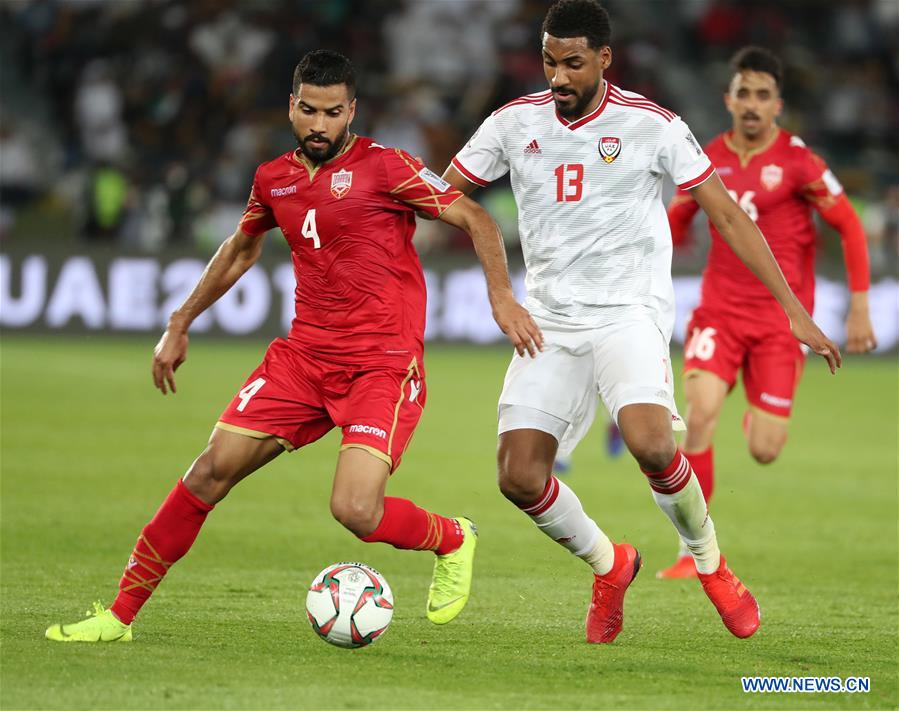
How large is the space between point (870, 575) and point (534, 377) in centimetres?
277

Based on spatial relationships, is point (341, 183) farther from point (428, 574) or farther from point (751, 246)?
point (428, 574)

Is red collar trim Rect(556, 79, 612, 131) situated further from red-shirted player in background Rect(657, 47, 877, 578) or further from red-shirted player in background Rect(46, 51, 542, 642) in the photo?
red-shirted player in background Rect(657, 47, 877, 578)

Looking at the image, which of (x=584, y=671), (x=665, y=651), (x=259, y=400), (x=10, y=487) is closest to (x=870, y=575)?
(x=665, y=651)

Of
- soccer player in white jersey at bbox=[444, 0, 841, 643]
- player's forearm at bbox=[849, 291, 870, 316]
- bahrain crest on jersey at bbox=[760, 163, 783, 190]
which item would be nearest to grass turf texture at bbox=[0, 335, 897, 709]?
soccer player in white jersey at bbox=[444, 0, 841, 643]

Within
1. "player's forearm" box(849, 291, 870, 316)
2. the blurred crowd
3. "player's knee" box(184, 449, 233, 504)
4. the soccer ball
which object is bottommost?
the blurred crowd

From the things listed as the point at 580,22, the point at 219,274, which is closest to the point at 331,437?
the point at 219,274

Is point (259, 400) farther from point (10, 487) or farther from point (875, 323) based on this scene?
point (875, 323)

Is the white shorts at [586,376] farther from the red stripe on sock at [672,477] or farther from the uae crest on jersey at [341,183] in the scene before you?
the uae crest on jersey at [341,183]

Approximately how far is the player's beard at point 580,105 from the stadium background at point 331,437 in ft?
6.75

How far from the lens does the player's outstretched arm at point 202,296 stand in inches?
234

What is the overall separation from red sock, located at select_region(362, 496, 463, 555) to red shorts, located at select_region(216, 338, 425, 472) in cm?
18

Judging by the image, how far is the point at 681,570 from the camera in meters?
7.79

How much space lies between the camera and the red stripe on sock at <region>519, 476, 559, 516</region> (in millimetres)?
6020

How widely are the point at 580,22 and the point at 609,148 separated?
1.64ft
